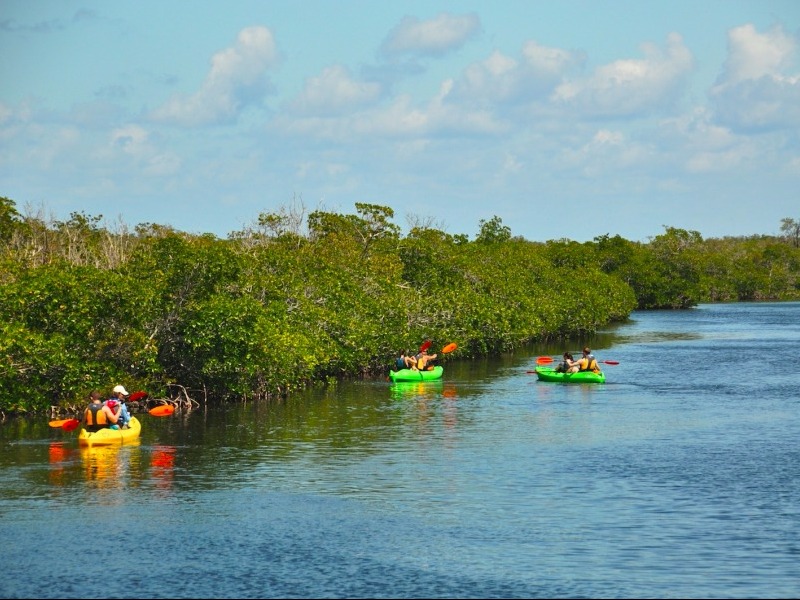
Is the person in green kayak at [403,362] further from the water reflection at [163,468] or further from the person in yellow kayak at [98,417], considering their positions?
the person in yellow kayak at [98,417]

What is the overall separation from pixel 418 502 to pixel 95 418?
34.0ft

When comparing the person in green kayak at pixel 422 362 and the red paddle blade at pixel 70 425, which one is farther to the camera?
the person in green kayak at pixel 422 362

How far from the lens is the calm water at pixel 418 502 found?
17.2m

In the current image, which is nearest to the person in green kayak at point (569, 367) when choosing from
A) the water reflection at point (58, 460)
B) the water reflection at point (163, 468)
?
the water reflection at point (163, 468)

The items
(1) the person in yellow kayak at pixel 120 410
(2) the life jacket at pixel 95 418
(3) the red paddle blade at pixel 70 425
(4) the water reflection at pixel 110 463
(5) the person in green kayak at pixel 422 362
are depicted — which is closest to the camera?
(4) the water reflection at pixel 110 463

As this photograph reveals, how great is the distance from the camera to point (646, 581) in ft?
55.5

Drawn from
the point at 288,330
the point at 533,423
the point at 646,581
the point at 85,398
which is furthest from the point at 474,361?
the point at 646,581

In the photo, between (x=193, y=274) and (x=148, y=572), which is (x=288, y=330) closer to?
(x=193, y=274)

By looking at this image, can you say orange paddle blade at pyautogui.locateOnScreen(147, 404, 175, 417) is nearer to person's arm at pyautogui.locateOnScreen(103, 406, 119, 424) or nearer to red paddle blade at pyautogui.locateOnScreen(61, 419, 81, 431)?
red paddle blade at pyautogui.locateOnScreen(61, 419, 81, 431)

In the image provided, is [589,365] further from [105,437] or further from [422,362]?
[105,437]

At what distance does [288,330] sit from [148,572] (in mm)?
20672

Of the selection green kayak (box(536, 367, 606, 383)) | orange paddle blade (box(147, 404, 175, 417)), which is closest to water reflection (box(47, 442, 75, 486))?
orange paddle blade (box(147, 404, 175, 417))

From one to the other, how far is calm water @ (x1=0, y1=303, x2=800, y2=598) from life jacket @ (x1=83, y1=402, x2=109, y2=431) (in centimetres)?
84

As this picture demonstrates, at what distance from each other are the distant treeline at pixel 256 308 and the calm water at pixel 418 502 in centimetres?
170
